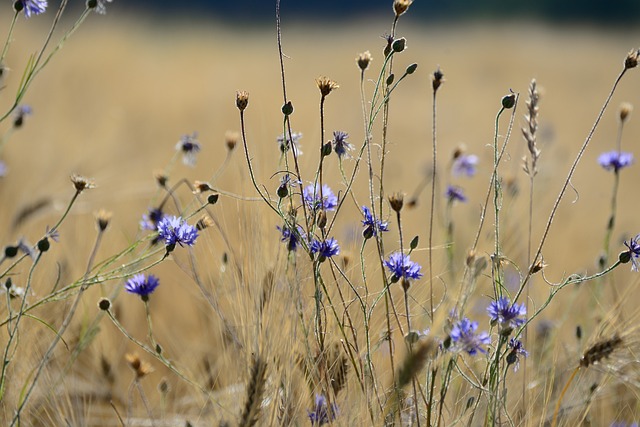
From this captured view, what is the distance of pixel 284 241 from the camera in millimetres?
1012

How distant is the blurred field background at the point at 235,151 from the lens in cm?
127

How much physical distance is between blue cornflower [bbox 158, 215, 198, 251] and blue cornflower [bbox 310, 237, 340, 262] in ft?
0.52

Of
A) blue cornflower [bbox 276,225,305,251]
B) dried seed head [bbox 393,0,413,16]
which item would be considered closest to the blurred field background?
blue cornflower [bbox 276,225,305,251]

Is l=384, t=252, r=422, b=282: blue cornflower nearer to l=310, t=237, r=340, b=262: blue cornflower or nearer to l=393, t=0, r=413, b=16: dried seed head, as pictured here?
l=310, t=237, r=340, b=262: blue cornflower

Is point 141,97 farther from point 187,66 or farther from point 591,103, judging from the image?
point 591,103

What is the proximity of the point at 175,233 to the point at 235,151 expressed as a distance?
12.3 inches

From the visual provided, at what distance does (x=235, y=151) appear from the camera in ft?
4.08

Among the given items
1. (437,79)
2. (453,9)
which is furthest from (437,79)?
(453,9)

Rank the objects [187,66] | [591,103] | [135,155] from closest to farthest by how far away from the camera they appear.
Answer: [135,155] < [591,103] < [187,66]

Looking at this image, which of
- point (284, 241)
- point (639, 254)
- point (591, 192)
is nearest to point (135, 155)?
point (591, 192)

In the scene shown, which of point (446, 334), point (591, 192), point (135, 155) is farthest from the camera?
point (591, 192)

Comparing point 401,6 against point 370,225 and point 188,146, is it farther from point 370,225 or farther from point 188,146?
point 188,146

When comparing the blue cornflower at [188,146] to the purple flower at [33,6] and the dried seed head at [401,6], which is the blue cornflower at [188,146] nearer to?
the purple flower at [33,6]

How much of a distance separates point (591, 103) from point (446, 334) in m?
5.55
